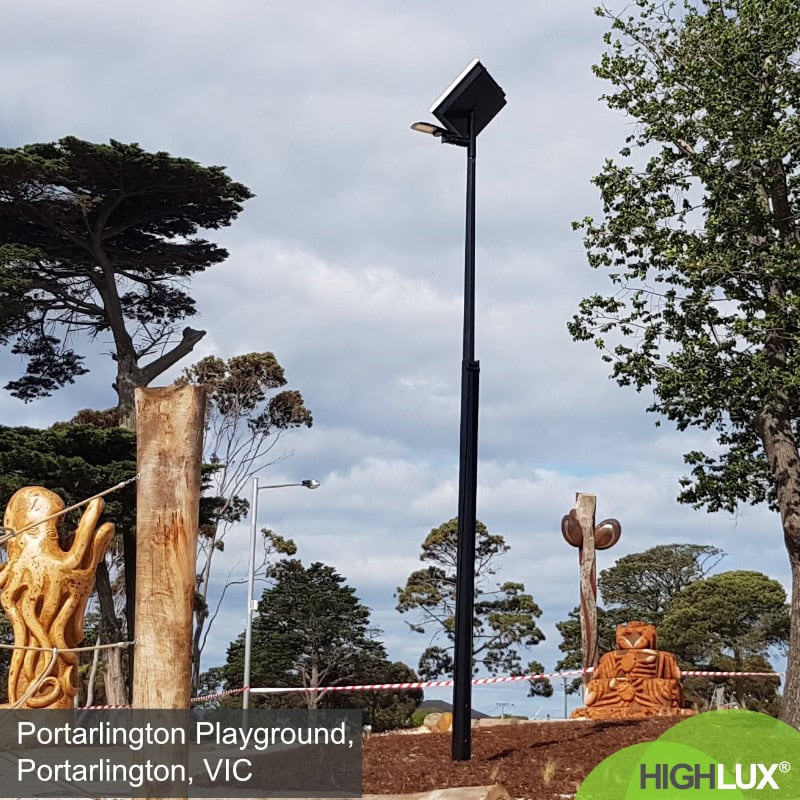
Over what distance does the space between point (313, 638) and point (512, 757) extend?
23.3 meters

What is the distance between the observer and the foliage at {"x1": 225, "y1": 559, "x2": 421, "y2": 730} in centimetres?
3319

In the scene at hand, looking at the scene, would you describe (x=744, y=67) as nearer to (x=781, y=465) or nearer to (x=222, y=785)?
(x=781, y=465)

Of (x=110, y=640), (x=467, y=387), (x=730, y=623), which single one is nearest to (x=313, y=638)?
(x=110, y=640)

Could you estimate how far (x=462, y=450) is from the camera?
10.5 meters

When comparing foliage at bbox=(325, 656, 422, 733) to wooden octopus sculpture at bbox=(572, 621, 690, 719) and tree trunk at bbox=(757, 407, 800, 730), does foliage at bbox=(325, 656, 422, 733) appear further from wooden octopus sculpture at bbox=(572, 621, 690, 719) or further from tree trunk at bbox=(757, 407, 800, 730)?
tree trunk at bbox=(757, 407, 800, 730)

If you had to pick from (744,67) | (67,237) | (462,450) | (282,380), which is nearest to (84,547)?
(462,450)

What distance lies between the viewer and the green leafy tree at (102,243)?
2561 centimetres

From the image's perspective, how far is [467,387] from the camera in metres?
10.7

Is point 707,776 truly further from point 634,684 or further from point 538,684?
point 538,684

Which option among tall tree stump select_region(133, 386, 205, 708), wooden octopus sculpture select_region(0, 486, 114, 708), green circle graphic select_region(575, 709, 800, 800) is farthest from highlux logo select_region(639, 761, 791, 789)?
wooden octopus sculpture select_region(0, 486, 114, 708)

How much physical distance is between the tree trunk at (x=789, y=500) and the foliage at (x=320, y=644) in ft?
65.7

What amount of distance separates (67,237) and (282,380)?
9.21 metres

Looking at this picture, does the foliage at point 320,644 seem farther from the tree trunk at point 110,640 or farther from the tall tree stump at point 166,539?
the tall tree stump at point 166,539

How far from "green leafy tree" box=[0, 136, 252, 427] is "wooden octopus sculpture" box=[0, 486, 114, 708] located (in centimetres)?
1418
